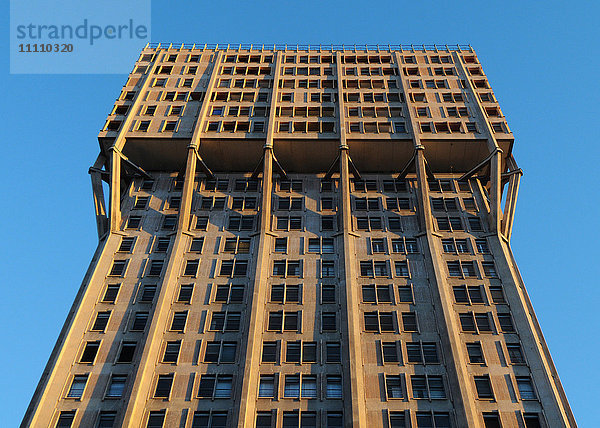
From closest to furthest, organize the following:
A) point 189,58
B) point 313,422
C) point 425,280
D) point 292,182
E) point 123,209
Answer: point 313,422 → point 425,280 → point 123,209 → point 292,182 → point 189,58

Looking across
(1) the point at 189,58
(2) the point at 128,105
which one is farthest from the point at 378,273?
(1) the point at 189,58

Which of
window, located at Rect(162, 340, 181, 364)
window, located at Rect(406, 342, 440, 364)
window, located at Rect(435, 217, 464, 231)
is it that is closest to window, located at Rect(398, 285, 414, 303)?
window, located at Rect(406, 342, 440, 364)

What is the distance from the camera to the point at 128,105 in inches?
2399

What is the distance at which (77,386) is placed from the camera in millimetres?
39406

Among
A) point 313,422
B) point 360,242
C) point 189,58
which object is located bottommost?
point 313,422

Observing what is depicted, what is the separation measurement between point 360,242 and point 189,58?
3210 cm

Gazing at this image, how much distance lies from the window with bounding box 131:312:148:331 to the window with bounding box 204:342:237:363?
17.2 feet

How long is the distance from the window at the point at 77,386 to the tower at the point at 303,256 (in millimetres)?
82

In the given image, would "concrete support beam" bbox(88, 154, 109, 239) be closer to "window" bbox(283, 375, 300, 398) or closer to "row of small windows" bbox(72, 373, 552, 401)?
"row of small windows" bbox(72, 373, 552, 401)

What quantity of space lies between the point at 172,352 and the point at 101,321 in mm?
6190

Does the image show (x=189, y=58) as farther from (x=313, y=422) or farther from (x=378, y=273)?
(x=313, y=422)

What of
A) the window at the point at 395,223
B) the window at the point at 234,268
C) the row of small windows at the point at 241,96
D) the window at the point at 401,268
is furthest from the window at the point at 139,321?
the row of small windows at the point at 241,96

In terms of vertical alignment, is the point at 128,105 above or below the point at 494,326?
above

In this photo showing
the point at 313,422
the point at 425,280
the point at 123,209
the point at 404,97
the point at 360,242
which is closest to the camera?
the point at 313,422
